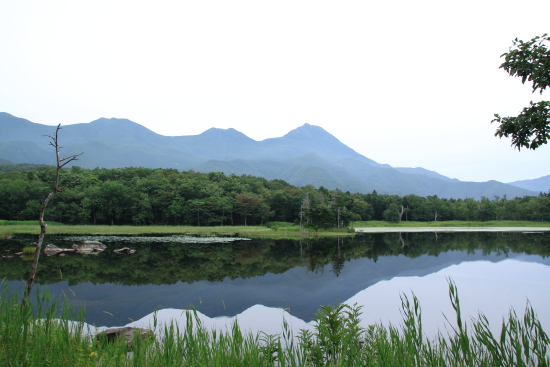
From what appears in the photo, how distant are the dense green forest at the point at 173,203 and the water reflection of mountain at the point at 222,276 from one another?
27.2 metres

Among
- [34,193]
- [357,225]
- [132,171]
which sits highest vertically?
[132,171]

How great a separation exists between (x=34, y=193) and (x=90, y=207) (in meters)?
11.1

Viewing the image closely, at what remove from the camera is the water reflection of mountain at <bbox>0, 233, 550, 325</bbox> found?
492 inches

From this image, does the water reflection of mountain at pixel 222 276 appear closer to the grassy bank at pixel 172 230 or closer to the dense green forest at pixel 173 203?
the grassy bank at pixel 172 230

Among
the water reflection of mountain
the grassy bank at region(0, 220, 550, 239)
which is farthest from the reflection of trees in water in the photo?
the grassy bank at region(0, 220, 550, 239)

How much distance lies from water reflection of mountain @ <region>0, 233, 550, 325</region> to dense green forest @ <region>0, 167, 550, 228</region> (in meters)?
27.2

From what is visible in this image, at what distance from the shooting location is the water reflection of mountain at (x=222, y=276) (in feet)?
41.0

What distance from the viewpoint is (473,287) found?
15789mm

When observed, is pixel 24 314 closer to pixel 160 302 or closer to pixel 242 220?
pixel 160 302

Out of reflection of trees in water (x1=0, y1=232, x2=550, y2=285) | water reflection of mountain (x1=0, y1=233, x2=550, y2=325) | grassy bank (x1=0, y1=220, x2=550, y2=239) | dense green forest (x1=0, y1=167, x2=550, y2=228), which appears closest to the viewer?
water reflection of mountain (x1=0, y1=233, x2=550, y2=325)

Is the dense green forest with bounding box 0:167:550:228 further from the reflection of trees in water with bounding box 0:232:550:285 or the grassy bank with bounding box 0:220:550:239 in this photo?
the reflection of trees in water with bounding box 0:232:550:285

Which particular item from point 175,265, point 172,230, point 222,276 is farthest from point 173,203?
point 222,276

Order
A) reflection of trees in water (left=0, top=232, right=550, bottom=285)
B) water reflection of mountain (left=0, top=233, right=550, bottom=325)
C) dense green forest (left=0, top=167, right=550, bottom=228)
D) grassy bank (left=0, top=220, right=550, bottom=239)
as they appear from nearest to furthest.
→ water reflection of mountain (left=0, top=233, right=550, bottom=325) < reflection of trees in water (left=0, top=232, right=550, bottom=285) < grassy bank (left=0, top=220, right=550, bottom=239) < dense green forest (left=0, top=167, right=550, bottom=228)

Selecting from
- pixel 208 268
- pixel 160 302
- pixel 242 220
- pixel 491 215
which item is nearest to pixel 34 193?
pixel 242 220
